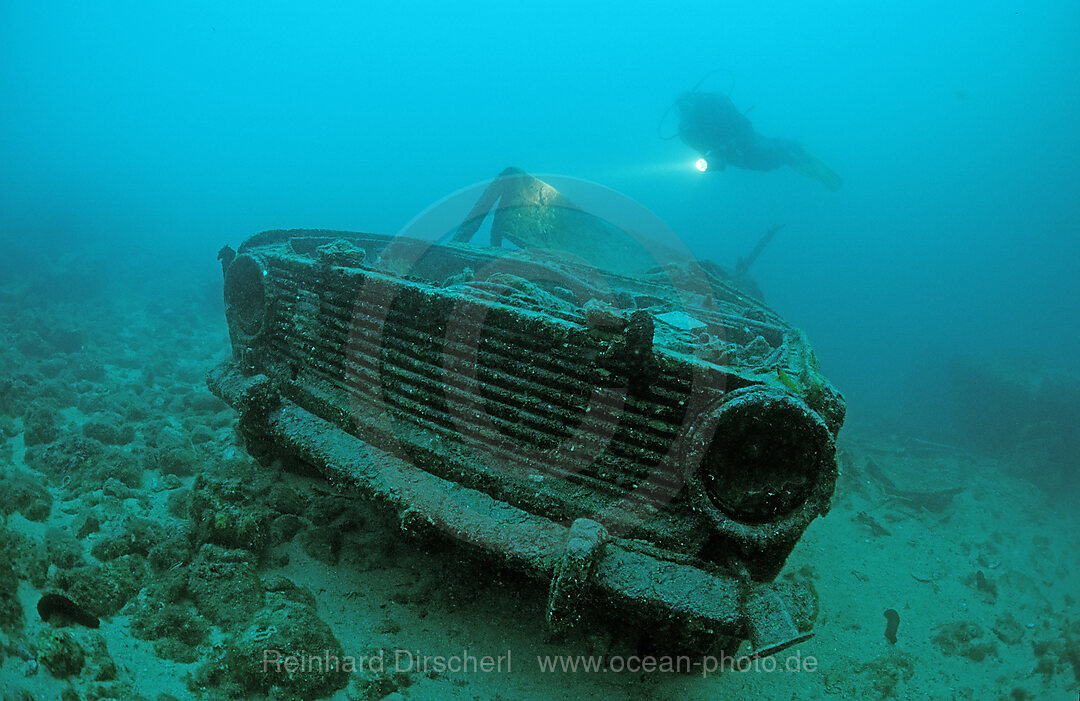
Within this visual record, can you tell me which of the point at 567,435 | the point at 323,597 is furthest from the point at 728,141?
the point at 323,597

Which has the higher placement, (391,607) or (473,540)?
(473,540)

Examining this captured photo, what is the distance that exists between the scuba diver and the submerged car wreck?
44.3 ft

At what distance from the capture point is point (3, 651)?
6.63 feet

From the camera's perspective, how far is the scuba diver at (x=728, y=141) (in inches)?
599

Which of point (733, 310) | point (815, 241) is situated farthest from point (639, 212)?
point (815, 241)

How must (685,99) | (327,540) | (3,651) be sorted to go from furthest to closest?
(685,99) < (327,540) < (3,651)

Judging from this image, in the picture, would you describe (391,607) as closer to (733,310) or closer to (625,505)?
(625,505)

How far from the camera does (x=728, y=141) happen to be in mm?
15453

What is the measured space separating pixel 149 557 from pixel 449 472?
6.55 ft

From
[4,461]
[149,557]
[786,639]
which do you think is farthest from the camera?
[4,461]

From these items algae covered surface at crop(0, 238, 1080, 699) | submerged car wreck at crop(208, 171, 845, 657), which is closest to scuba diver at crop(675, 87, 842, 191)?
algae covered surface at crop(0, 238, 1080, 699)

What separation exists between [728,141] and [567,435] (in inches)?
604

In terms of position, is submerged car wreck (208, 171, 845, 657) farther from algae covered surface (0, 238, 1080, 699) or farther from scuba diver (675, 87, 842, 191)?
scuba diver (675, 87, 842, 191)

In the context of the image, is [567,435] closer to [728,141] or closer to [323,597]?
[323,597]
